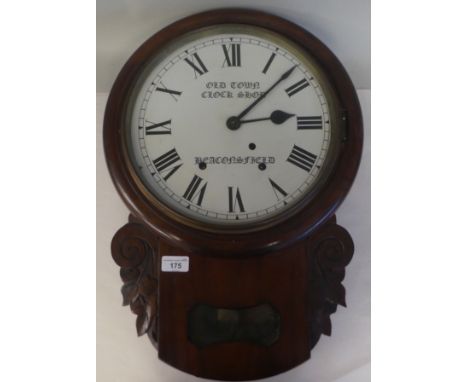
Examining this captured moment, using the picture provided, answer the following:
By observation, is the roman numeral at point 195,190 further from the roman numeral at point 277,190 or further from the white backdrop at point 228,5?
the white backdrop at point 228,5

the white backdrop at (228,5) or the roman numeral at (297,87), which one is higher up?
the white backdrop at (228,5)

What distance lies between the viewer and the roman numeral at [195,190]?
0.76 meters

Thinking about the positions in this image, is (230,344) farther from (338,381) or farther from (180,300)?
(338,381)

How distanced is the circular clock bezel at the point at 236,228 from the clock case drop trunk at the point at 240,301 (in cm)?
3

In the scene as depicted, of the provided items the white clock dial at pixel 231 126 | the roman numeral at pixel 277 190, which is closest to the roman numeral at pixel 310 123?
the white clock dial at pixel 231 126

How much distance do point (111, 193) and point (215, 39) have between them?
0.34 meters

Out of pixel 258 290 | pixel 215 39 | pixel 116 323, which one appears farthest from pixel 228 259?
pixel 215 39

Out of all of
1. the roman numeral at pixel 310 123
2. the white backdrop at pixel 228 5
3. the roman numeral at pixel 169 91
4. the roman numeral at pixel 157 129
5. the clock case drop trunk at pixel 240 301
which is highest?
the white backdrop at pixel 228 5

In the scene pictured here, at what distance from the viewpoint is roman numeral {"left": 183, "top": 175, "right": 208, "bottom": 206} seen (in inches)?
30.1

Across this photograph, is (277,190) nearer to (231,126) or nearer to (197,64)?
(231,126)

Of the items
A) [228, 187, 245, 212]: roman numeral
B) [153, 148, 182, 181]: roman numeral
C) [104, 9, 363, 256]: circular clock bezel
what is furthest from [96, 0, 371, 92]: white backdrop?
[228, 187, 245, 212]: roman numeral

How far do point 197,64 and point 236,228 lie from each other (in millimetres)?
304

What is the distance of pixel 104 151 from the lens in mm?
769

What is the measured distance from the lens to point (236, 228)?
74 centimetres
